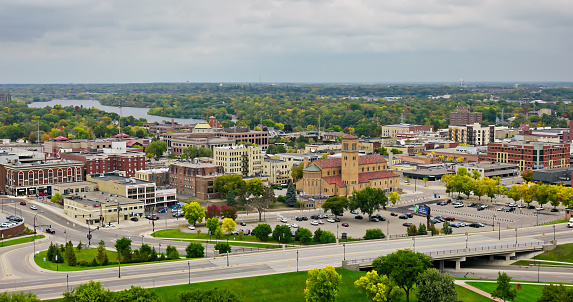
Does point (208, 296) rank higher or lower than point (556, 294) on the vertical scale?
higher

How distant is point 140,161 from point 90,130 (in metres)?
77.6

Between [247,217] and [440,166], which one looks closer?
[247,217]

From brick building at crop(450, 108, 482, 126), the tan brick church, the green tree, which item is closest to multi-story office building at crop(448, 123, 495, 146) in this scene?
brick building at crop(450, 108, 482, 126)

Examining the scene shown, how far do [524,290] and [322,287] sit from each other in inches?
622

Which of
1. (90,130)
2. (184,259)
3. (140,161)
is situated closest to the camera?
(184,259)

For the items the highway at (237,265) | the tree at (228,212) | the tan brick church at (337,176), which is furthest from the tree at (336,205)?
the highway at (237,265)

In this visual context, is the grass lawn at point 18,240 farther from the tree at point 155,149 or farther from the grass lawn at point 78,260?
the tree at point 155,149

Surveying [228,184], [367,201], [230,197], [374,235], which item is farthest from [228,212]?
[374,235]

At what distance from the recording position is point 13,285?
46.6 metres

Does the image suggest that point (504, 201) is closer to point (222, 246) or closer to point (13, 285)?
point (222, 246)

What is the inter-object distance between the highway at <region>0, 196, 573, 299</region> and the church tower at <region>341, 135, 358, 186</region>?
27.8 m

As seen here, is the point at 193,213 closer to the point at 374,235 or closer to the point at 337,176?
the point at 374,235

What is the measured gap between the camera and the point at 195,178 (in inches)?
3501

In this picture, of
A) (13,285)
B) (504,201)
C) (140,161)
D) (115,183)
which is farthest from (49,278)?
(504,201)
